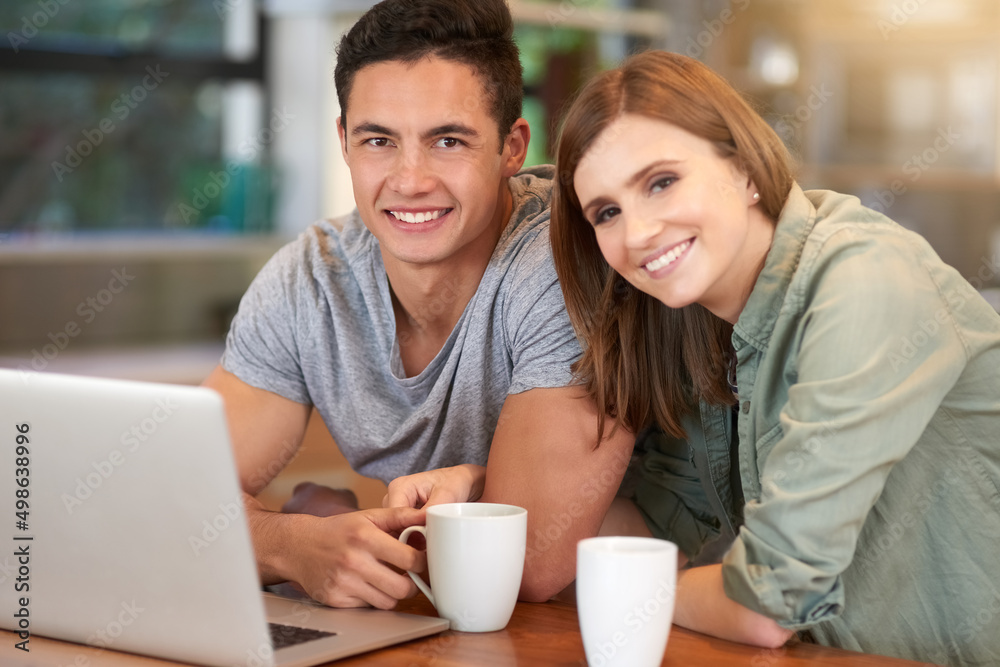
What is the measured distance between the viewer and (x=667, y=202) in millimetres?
1023

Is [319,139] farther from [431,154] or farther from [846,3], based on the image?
[431,154]

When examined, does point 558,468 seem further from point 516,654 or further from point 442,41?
point 442,41

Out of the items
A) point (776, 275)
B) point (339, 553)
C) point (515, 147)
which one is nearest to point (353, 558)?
point (339, 553)

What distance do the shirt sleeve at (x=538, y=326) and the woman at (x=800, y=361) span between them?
0.08 metres

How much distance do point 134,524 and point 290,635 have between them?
0.19 meters

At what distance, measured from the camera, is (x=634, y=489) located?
4.85 feet

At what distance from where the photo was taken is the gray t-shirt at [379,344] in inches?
55.5

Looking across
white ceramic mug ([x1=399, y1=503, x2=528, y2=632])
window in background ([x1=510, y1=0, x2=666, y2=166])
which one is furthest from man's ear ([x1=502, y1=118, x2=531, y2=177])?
window in background ([x1=510, y1=0, x2=666, y2=166])

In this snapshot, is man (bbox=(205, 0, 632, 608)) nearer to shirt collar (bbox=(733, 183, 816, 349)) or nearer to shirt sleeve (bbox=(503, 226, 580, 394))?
shirt sleeve (bbox=(503, 226, 580, 394))

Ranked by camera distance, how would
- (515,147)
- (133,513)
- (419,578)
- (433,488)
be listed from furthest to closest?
(515,147) < (433,488) < (419,578) < (133,513)

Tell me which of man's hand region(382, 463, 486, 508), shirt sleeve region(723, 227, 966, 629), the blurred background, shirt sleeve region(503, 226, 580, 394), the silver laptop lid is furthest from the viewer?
the blurred background

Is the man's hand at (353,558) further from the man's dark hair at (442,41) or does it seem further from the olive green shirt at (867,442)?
the man's dark hair at (442,41)

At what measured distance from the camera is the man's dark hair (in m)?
1.37

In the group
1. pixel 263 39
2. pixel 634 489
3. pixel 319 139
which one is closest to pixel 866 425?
pixel 634 489
